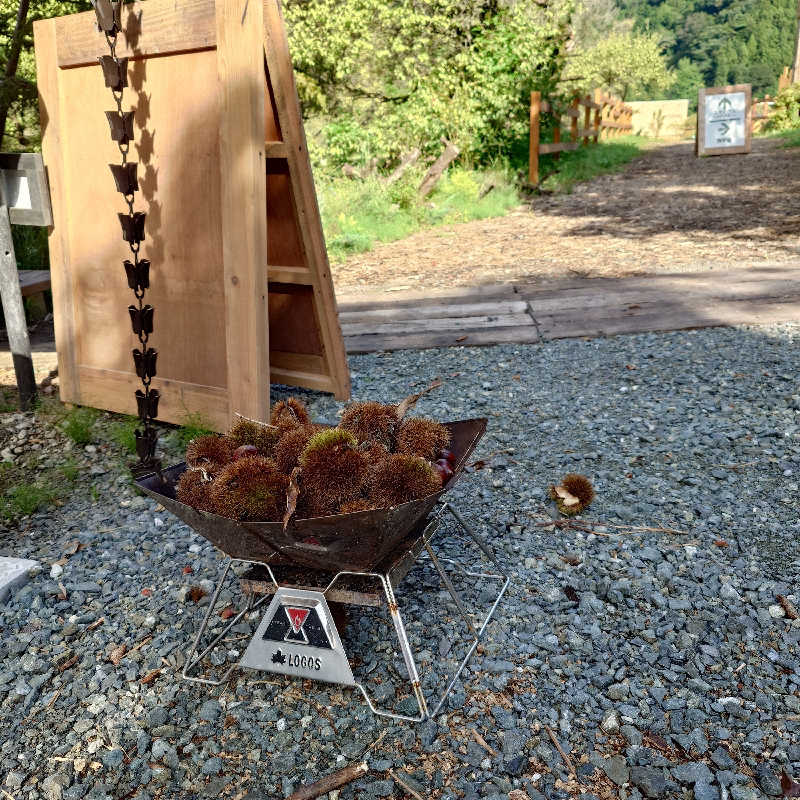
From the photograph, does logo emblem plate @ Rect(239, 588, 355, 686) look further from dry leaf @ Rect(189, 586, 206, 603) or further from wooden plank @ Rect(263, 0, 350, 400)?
wooden plank @ Rect(263, 0, 350, 400)

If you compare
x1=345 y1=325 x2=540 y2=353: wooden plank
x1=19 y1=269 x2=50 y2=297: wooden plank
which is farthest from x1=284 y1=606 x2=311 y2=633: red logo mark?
x1=19 y1=269 x2=50 y2=297: wooden plank

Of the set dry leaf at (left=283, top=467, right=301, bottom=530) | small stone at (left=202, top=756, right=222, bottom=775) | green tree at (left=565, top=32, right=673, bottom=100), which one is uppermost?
green tree at (left=565, top=32, right=673, bottom=100)

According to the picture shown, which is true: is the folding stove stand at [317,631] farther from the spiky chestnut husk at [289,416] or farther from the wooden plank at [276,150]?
the wooden plank at [276,150]

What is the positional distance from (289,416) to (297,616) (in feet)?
1.97

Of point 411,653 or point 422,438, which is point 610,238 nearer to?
point 422,438

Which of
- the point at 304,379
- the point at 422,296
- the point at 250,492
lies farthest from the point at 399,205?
the point at 250,492

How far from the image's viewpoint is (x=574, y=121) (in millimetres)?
17094

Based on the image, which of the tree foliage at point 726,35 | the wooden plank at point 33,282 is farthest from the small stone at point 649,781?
the tree foliage at point 726,35

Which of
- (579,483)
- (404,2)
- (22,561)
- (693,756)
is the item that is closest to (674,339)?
(579,483)

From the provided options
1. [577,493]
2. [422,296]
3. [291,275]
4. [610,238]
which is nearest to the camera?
[577,493]

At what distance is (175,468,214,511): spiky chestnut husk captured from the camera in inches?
84.8

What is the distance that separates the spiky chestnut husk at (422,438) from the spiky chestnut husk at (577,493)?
3.35ft

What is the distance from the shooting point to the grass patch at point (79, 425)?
414 centimetres

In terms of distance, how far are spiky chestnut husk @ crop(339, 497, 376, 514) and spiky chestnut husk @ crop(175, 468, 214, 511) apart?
0.36 m
